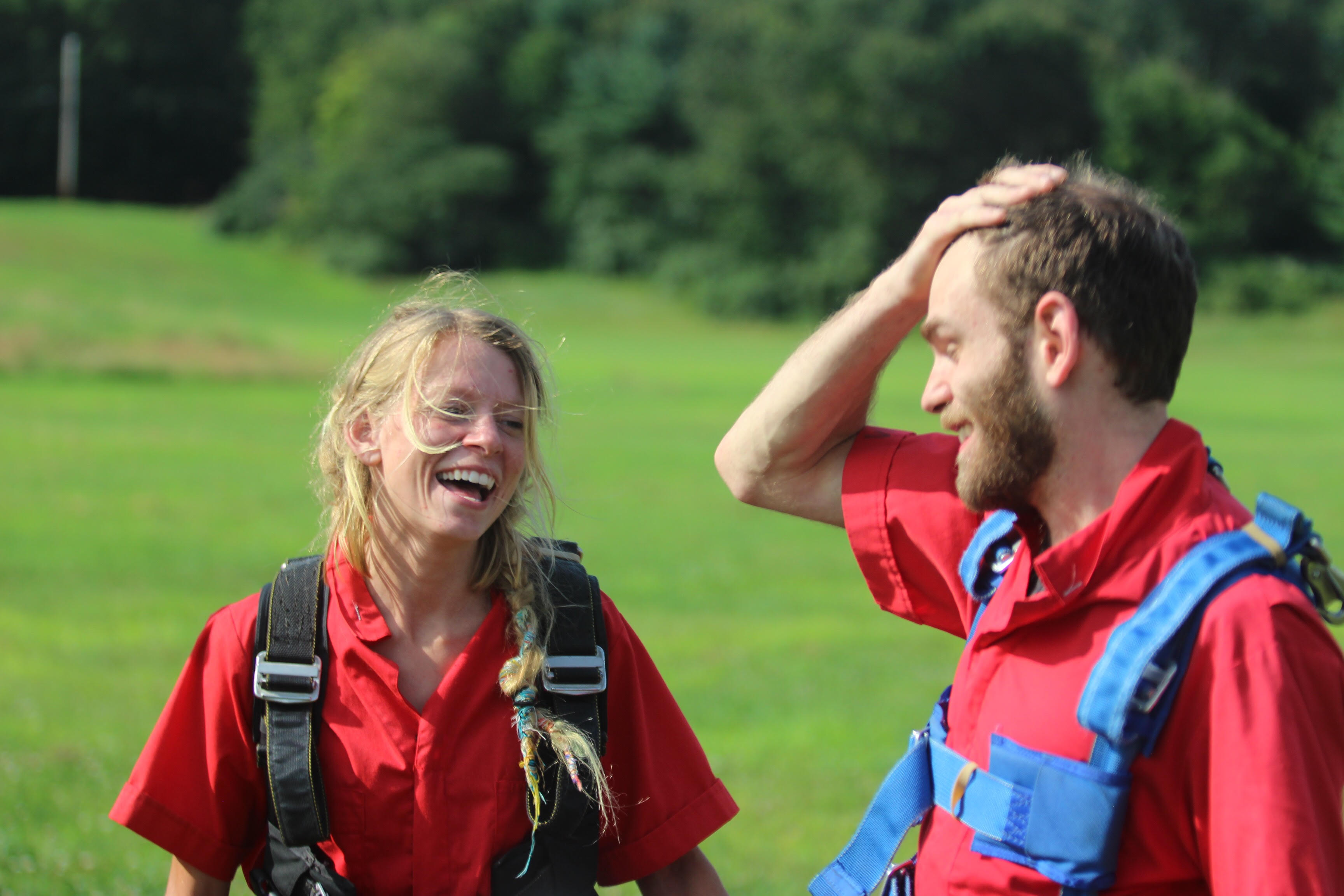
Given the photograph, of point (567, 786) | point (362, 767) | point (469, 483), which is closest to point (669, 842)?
point (567, 786)

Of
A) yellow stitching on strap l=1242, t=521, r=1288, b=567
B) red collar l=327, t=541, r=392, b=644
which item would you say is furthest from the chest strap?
Result: yellow stitching on strap l=1242, t=521, r=1288, b=567

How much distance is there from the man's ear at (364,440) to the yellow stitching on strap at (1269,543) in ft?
5.87

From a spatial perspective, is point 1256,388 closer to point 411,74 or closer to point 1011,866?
point 1011,866

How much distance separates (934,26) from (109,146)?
64.6 meters

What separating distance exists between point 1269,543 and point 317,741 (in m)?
1.81

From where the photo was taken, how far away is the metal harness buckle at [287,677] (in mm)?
2623

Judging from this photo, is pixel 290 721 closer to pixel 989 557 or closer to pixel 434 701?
pixel 434 701

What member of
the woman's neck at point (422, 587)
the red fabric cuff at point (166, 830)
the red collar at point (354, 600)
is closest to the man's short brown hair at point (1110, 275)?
the woman's neck at point (422, 587)

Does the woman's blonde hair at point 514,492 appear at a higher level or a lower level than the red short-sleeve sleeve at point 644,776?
higher

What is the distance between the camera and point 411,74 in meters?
84.4

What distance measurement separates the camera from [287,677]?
263 cm

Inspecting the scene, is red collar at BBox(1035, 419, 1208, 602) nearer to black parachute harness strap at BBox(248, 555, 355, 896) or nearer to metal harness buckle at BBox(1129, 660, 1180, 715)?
metal harness buckle at BBox(1129, 660, 1180, 715)

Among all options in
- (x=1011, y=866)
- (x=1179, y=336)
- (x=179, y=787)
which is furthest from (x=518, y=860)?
(x=1179, y=336)

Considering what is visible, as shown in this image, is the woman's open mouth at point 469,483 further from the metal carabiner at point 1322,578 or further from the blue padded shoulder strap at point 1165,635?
the metal carabiner at point 1322,578
